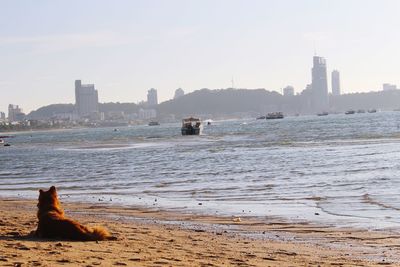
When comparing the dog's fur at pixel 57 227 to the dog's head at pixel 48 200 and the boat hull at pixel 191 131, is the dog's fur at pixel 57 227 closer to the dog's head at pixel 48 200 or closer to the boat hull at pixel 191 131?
the dog's head at pixel 48 200

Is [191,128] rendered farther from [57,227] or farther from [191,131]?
[57,227]

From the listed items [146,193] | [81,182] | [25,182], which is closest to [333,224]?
[146,193]

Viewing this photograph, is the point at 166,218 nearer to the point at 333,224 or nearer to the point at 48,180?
the point at 333,224

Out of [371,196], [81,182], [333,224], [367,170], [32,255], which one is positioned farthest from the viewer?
[81,182]

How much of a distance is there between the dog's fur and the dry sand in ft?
0.68

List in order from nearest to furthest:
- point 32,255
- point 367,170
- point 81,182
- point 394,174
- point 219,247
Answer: point 32,255 → point 219,247 → point 394,174 → point 367,170 → point 81,182

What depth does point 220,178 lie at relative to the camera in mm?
26656

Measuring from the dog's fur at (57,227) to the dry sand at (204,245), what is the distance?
0.21 m

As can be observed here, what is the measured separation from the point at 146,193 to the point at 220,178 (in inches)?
207

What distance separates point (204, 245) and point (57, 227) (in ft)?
7.11

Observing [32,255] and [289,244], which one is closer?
[32,255]

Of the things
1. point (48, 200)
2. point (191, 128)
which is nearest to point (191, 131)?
point (191, 128)

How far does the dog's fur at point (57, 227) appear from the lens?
10.9 metres

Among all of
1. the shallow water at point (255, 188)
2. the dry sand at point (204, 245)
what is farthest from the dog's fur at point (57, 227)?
the shallow water at point (255, 188)
